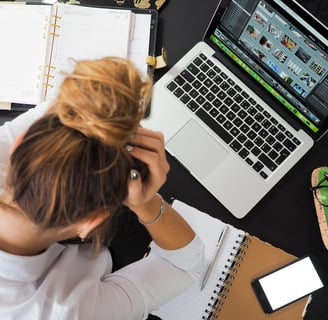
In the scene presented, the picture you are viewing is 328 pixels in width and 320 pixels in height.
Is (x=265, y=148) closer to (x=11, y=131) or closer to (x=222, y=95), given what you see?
(x=222, y=95)

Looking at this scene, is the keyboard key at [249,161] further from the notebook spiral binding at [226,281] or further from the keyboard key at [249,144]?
the notebook spiral binding at [226,281]

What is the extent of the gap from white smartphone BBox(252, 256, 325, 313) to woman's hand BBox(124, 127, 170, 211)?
0.33m

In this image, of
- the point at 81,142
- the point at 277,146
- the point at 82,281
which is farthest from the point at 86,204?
the point at 277,146

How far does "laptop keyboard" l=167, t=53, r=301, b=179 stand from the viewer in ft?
2.78

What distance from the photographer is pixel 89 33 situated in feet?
2.91

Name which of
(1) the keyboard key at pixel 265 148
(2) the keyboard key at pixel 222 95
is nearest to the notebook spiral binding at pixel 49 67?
(2) the keyboard key at pixel 222 95

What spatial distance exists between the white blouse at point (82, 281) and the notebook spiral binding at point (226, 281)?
0.07 m

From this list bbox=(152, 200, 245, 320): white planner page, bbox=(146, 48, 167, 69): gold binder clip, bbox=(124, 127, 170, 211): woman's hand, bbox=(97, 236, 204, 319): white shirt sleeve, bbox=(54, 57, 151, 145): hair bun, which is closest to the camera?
bbox=(54, 57, 151, 145): hair bun

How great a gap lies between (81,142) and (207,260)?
18.2 inches

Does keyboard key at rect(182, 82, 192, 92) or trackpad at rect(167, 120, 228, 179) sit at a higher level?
keyboard key at rect(182, 82, 192, 92)

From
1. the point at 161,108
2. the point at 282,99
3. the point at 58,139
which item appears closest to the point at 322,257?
the point at 282,99

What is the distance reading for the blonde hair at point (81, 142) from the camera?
1.37 feet

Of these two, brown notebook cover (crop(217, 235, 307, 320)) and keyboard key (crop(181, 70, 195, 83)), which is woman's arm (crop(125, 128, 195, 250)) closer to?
brown notebook cover (crop(217, 235, 307, 320))

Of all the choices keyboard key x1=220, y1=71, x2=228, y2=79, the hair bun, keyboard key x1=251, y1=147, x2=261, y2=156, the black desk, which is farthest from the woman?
keyboard key x1=220, y1=71, x2=228, y2=79
